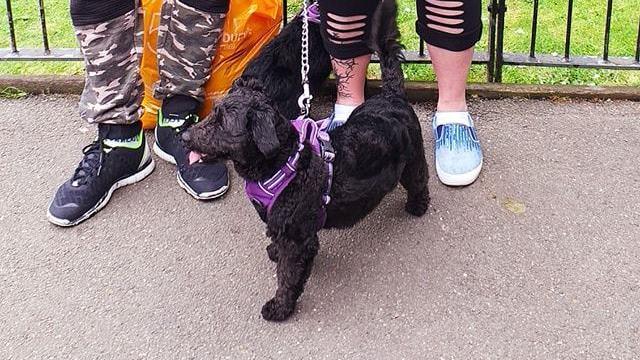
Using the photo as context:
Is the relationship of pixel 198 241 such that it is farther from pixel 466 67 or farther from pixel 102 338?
pixel 466 67

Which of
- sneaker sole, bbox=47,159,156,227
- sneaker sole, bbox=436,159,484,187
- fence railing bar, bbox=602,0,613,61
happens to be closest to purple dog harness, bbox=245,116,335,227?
sneaker sole, bbox=436,159,484,187

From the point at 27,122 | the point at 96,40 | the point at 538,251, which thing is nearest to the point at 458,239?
the point at 538,251

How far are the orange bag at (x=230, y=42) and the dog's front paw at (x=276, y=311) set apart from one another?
1368mm

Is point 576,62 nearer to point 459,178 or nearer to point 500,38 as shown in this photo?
point 500,38

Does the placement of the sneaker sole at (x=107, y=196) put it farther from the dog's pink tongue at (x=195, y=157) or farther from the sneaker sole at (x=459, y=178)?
the sneaker sole at (x=459, y=178)

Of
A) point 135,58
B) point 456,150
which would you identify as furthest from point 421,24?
point 135,58

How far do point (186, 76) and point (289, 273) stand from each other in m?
1.27

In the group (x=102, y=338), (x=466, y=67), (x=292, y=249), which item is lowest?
(x=102, y=338)

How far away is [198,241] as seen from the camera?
3.16m

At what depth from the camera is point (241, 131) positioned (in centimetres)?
246

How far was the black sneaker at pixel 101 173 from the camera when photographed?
3266 millimetres

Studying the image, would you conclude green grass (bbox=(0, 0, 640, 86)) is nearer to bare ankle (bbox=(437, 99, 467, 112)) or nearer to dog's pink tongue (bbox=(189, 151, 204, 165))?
bare ankle (bbox=(437, 99, 467, 112))

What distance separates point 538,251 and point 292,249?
3.29ft

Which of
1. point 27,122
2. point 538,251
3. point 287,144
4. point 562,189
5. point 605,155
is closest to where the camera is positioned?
point 287,144
